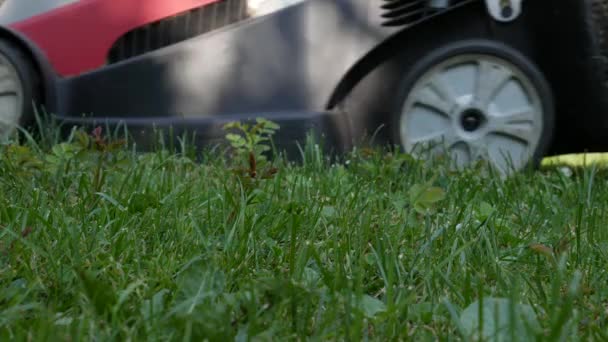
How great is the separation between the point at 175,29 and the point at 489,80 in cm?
91

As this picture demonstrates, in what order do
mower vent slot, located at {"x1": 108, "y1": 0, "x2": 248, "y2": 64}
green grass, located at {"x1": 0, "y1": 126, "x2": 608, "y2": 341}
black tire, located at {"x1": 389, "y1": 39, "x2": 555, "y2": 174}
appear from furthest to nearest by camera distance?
mower vent slot, located at {"x1": 108, "y1": 0, "x2": 248, "y2": 64}
black tire, located at {"x1": 389, "y1": 39, "x2": 555, "y2": 174}
green grass, located at {"x1": 0, "y1": 126, "x2": 608, "y2": 341}

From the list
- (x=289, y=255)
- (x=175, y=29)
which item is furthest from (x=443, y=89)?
(x=289, y=255)

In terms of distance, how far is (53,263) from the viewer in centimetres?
97

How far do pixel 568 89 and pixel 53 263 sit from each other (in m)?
1.54

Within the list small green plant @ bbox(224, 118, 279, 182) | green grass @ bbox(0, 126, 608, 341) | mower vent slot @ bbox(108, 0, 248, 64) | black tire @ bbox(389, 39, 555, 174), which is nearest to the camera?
green grass @ bbox(0, 126, 608, 341)

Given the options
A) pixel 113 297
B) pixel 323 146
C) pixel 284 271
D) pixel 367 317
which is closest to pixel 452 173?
pixel 323 146

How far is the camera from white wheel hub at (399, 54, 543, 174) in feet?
6.65

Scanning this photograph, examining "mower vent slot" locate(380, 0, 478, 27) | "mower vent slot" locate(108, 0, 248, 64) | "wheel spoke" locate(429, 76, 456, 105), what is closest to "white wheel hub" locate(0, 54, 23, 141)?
"mower vent slot" locate(108, 0, 248, 64)

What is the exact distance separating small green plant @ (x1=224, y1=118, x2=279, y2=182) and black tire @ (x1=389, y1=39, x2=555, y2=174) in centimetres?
38

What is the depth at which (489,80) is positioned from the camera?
6.65 feet

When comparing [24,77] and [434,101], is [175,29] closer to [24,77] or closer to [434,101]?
[24,77]

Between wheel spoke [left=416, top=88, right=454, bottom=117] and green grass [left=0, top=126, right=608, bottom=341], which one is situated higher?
wheel spoke [left=416, top=88, right=454, bottom=117]

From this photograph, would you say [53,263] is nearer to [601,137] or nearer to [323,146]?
[323,146]

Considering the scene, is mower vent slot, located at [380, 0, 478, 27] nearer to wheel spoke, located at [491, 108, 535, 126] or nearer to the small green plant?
wheel spoke, located at [491, 108, 535, 126]
